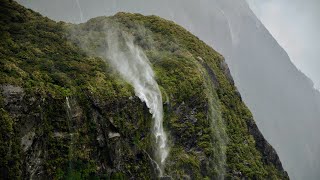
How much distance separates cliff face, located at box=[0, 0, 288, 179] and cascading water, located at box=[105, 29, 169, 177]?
1138mm

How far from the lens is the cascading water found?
58781mm

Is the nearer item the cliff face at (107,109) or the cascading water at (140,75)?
the cliff face at (107,109)

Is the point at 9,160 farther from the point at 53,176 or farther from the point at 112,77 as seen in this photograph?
the point at 112,77

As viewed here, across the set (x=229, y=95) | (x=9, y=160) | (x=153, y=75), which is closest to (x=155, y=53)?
(x=153, y=75)

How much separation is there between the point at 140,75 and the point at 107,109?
36.4 feet

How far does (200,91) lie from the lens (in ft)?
220

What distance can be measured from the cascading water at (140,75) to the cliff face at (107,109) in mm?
1138

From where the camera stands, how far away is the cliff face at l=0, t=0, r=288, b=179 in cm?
4403

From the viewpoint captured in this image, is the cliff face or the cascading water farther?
the cascading water

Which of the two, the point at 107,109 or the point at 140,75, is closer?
the point at 107,109

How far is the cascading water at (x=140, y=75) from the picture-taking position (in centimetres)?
5878

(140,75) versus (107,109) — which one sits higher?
(140,75)

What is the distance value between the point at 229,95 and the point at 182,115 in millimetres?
14631

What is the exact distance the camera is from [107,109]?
52.3 m
